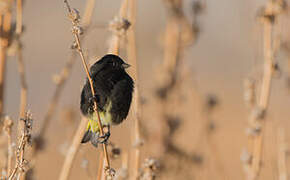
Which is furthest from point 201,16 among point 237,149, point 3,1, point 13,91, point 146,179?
point 13,91

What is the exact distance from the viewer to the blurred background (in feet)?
10.7

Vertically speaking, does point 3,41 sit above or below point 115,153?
above

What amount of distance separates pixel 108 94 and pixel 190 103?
106 inches

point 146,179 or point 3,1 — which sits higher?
point 3,1

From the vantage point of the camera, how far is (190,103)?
5.20 m

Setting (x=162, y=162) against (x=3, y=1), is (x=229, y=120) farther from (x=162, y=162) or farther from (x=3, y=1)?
(x=3, y=1)

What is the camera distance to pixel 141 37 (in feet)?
36.3

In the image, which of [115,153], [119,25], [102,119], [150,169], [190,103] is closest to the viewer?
[150,169]

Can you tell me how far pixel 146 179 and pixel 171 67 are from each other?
1.92m

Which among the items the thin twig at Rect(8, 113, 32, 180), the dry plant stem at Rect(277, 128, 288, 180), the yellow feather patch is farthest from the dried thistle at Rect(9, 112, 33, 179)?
the dry plant stem at Rect(277, 128, 288, 180)

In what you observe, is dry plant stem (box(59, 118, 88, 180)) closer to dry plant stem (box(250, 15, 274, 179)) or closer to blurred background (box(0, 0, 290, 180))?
blurred background (box(0, 0, 290, 180))

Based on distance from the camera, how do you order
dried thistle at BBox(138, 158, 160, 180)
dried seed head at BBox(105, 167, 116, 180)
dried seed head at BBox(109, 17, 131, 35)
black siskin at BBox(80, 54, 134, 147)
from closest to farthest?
dried seed head at BBox(105, 167, 116, 180) → dried thistle at BBox(138, 158, 160, 180) → dried seed head at BBox(109, 17, 131, 35) → black siskin at BBox(80, 54, 134, 147)

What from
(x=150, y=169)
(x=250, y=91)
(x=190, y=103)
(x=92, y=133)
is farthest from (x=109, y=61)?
(x=190, y=103)

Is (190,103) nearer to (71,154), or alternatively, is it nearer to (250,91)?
(250,91)
